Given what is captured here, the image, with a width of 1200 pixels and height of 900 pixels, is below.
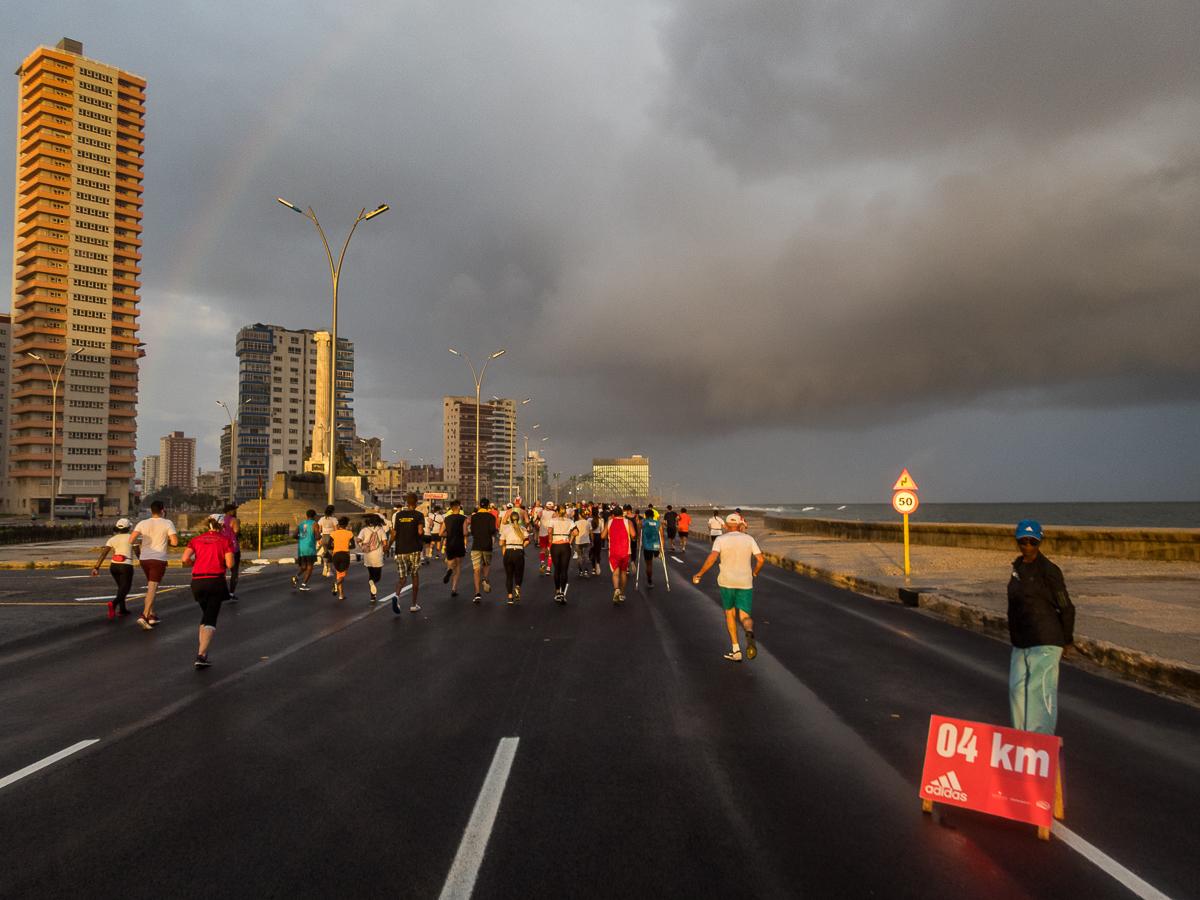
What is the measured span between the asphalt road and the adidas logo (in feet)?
0.45

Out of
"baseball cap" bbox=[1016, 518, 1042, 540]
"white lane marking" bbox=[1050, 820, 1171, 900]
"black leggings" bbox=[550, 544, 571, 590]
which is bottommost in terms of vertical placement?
"white lane marking" bbox=[1050, 820, 1171, 900]

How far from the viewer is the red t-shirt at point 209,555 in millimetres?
8219

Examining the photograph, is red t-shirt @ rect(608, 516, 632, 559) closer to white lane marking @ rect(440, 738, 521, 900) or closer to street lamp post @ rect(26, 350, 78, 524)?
white lane marking @ rect(440, 738, 521, 900)

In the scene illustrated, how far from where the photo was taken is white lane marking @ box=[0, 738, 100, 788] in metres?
4.77

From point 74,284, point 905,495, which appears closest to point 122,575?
point 905,495

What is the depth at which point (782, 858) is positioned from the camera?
11.9 feet

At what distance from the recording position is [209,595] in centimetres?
820

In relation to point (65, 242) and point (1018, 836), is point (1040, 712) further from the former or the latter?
point (65, 242)

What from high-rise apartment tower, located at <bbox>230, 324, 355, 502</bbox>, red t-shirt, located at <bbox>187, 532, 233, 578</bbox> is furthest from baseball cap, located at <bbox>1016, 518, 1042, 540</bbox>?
high-rise apartment tower, located at <bbox>230, 324, 355, 502</bbox>

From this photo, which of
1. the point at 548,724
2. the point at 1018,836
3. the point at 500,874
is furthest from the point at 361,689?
the point at 1018,836

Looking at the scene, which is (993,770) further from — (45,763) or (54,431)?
(54,431)

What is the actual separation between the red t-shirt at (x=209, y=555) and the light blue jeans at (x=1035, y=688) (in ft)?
27.4

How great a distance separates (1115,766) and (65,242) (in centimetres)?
13164

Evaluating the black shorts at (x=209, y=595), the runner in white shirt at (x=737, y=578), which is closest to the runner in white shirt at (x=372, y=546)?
the black shorts at (x=209, y=595)
